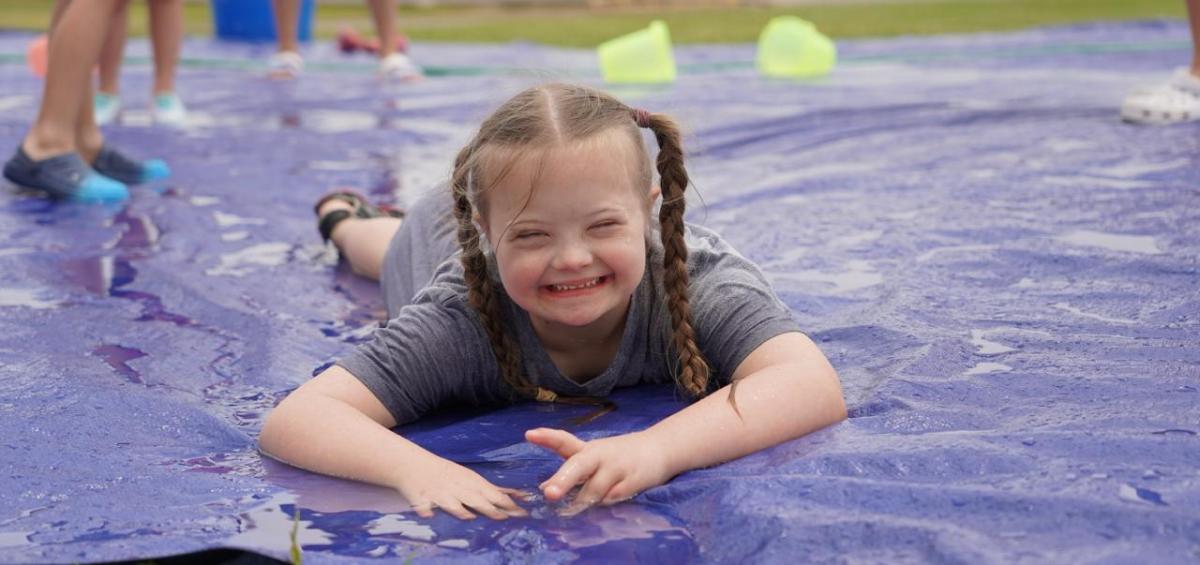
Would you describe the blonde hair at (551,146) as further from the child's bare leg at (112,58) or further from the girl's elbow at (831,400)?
the child's bare leg at (112,58)

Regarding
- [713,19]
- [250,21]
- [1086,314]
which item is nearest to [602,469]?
[1086,314]

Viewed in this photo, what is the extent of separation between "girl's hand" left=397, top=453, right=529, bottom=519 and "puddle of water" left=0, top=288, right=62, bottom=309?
135cm

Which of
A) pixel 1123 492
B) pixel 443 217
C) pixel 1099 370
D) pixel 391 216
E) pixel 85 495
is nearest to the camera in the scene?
pixel 1123 492

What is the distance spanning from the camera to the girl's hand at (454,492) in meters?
1.75

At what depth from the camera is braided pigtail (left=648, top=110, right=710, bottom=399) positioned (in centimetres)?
211

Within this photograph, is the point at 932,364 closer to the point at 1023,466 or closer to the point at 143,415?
the point at 1023,466

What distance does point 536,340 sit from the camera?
2229 mm

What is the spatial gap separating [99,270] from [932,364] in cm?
189

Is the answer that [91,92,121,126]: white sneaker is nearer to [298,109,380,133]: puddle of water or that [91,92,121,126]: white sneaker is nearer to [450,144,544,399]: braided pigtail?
[298,109,380,133]: puddle of water

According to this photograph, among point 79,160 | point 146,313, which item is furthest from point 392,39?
point 146,313

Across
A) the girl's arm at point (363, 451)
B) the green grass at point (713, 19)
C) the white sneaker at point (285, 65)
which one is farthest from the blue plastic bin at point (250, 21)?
the girl's arm at point (363, 451)

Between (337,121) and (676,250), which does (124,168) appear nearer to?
(337,121)

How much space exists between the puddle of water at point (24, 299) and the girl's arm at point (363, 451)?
104 centimetres

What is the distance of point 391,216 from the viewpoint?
3.40 meters
